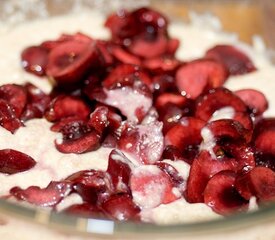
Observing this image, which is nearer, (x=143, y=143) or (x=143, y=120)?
(x=143, y=143)

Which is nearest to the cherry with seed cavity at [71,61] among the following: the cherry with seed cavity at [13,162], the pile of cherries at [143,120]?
the pile of cherries at [143,120]

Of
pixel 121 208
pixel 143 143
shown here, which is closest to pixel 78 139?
pixel 143 143

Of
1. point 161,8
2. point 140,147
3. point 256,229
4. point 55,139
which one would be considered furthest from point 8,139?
point 161,8

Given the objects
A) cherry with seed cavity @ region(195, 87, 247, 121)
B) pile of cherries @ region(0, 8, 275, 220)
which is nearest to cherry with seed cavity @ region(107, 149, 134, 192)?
pile of cherries @ region(0, 8, 275, 220)

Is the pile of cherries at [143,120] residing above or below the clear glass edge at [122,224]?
above

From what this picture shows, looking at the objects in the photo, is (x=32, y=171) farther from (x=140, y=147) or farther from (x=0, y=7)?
(x=0, y=7)

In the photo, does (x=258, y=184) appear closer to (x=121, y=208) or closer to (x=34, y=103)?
(x=121, y=208)

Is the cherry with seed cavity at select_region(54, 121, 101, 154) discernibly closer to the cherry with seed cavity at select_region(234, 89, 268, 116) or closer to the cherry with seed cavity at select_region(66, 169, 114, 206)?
the cherry with seed cavity at select_region(66, 169, 114, 206)

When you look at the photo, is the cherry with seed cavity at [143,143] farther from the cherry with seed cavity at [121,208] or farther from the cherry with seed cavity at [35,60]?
the cherry with seed cavity at [35,60]
